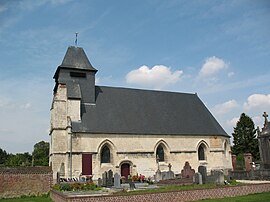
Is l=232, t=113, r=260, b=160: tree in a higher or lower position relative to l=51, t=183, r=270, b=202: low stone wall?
higher

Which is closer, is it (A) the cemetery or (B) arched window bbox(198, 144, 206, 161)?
(A) the cemetery

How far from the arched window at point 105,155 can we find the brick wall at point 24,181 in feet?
17.2

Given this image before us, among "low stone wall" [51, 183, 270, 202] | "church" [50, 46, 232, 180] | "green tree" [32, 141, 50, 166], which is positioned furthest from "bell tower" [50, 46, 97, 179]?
"green tree" [32, 141, 50, 166]

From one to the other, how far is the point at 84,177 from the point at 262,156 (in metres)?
15.3

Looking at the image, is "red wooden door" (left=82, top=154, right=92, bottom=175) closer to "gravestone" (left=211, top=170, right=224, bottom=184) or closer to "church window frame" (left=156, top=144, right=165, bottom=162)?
"church window frame" (left=156, top=144, right=165, bottom=162)

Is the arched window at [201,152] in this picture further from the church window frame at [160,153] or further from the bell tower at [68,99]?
the bell tower at [68,99]

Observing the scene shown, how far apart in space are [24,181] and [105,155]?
7.07 metres

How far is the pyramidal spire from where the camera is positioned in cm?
2562

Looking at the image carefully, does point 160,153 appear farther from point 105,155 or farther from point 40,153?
point 40,153

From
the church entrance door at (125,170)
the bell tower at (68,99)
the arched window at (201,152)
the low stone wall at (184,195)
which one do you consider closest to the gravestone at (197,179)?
the low stone wall at (184,195)

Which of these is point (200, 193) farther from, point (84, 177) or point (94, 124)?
point (94, 124)

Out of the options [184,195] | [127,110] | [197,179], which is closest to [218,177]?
[197,179]

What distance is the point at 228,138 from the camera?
2920 cm

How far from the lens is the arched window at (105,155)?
23230 mm
